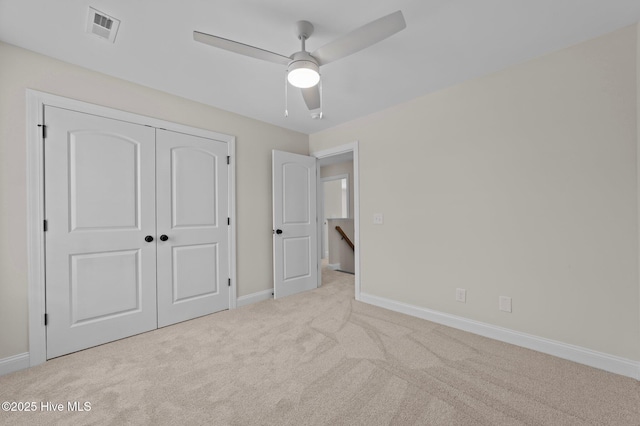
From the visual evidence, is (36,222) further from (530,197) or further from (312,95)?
(530,197)

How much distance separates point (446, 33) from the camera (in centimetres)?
190

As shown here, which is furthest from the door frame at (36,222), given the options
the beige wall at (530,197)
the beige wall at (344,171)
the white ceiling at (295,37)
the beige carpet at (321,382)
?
the beige wall at (344,171)

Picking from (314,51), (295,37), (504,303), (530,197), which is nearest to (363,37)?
(314,51)

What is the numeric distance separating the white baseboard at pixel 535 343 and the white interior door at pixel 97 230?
8.97 feet

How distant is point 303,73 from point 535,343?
8.96ft

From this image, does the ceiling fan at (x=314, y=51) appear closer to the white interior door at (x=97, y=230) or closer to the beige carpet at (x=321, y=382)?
the white interior door at (x=97, y=230)

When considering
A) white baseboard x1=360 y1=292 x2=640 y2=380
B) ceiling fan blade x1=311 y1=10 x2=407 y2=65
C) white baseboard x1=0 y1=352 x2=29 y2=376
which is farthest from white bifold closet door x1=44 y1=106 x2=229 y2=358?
white baseboard x1=360 y1=292 x2=640 y2=380

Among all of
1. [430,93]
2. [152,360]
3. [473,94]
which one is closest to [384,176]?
[430,93]

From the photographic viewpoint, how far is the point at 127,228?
2.53 metres

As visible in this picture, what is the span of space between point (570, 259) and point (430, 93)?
1931 millimetres

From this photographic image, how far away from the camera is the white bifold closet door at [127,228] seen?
7.23 ft

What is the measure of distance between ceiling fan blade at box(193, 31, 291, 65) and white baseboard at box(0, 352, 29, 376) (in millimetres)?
2583

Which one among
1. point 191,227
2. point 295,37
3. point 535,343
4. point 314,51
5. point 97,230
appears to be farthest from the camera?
point 191,227

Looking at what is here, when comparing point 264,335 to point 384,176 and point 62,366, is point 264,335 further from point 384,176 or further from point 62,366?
point 384,176
